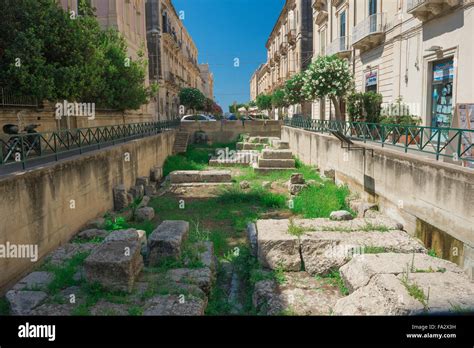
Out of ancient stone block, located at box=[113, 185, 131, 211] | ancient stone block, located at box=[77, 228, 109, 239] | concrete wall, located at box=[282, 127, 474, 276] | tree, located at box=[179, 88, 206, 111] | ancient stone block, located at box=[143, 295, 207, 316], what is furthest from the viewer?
tree, located at box=[179, 88, 206, 111]

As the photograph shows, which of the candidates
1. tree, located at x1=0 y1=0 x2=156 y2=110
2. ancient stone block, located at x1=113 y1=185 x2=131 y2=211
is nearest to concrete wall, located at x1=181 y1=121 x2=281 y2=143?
tree, located at x1=0 y1=0 x2=156 y2=110

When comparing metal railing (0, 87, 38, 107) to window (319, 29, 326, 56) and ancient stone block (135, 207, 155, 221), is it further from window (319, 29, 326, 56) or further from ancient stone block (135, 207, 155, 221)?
window (319, 29, 326, 56)

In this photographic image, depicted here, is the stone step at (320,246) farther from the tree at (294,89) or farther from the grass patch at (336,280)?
the tree at (294,89)

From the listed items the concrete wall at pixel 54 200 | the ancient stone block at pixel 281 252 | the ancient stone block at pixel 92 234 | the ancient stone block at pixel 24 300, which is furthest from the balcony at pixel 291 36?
the ancient stone block at pixel 24 300

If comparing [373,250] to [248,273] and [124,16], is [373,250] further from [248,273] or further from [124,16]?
[124,16]

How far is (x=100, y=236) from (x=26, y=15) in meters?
6.45

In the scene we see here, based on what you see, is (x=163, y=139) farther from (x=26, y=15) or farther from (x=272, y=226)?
(x=272, y=226)

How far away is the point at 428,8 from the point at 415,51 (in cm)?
205

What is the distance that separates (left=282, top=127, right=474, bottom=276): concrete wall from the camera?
20.7 feet

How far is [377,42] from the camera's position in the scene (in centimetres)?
1781

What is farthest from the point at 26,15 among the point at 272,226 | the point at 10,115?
the point at 272,226

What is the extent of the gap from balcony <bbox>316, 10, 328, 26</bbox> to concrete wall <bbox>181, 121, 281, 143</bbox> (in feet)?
25.9

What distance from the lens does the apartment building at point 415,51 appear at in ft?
39.3

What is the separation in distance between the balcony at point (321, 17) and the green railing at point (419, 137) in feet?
31.1
